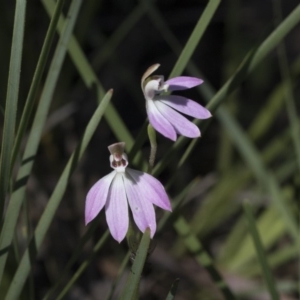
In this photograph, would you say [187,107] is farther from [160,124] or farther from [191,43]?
[191,43]

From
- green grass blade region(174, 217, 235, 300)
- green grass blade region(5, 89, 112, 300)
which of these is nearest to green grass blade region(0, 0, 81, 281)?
green grass blade region(5, 89, 112, 300)

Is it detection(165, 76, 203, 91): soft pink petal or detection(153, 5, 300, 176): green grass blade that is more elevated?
detection(153, 5, 300, 176): green grass blade

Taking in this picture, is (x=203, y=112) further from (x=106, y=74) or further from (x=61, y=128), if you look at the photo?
(x=106, y=74)

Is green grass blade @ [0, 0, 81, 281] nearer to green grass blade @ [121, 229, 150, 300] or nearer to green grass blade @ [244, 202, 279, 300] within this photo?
green grass blade @ [121, 229, 150, 300]

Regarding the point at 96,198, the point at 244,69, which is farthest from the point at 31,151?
the point at 244,69

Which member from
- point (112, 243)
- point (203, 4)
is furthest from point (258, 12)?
point (112, 243)

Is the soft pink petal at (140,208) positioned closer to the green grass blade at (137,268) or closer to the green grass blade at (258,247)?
the green grass blade at (137,268)
